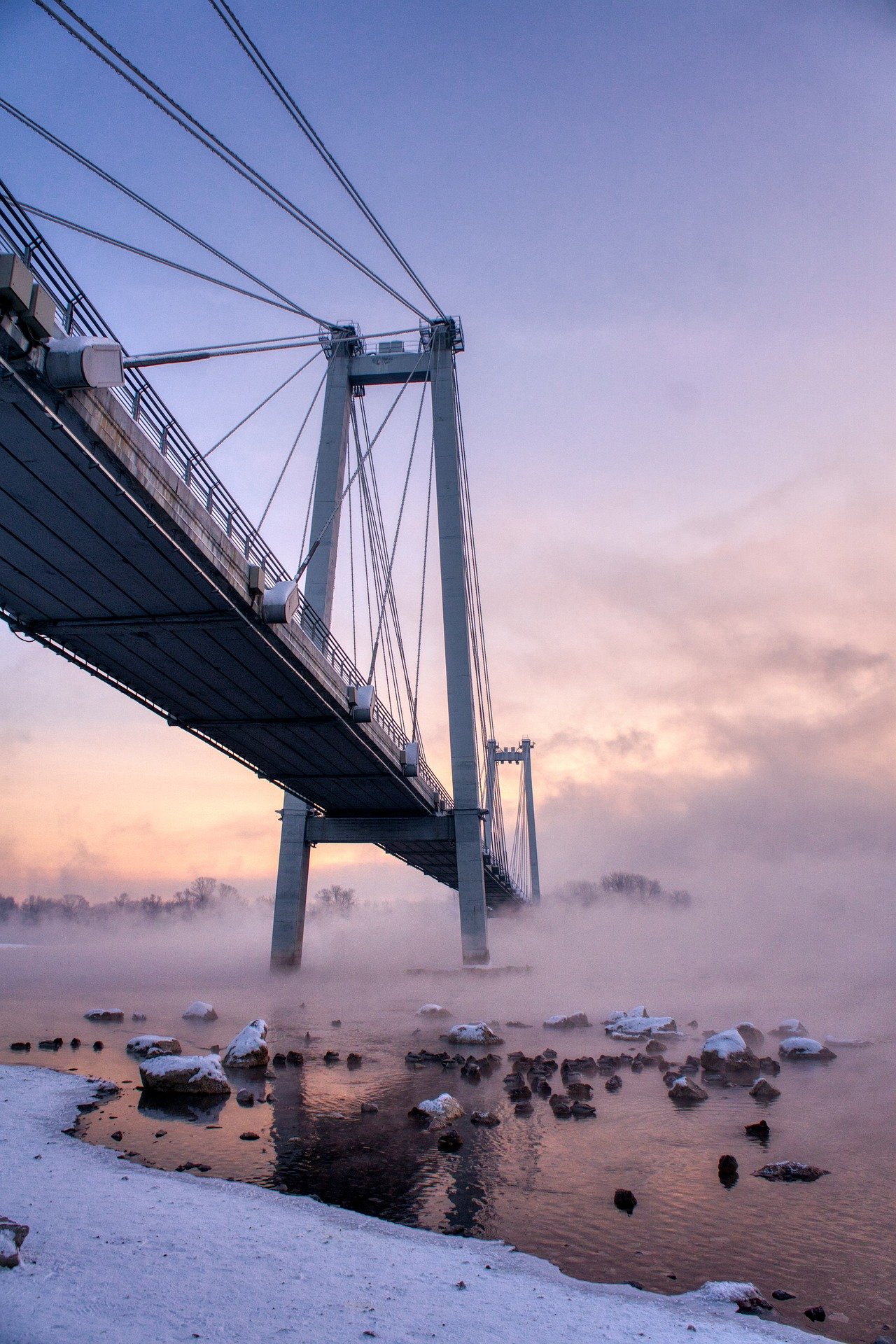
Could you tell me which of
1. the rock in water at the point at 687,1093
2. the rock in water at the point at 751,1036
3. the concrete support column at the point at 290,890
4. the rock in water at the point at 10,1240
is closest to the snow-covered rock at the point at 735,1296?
the rock in water at the point at 10,1240

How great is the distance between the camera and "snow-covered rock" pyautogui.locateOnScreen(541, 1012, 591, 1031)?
19.1 m

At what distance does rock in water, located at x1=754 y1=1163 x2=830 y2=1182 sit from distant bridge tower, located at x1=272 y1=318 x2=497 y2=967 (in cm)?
2646

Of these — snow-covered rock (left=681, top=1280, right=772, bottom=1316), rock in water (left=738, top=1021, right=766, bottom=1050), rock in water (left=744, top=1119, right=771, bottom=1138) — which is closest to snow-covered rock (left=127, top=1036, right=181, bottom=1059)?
rock in water (left=744, top=1119, right=771, bottom=1138)

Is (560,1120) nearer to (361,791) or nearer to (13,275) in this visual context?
(13,275)

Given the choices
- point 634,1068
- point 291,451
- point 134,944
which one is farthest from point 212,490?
point 134,944

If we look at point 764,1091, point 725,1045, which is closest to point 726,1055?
point 725,1045

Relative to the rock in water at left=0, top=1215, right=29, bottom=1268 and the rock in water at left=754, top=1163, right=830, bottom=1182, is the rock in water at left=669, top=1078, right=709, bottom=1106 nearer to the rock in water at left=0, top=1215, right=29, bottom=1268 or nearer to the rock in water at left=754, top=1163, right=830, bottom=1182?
the rock in water at left=754, top=1163, right=830, bottom=1182

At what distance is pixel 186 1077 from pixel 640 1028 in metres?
11.0

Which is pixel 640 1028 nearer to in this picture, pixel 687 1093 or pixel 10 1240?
pixel 687 1093

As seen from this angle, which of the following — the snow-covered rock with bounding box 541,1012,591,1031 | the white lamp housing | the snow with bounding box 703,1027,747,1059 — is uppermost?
the white lamp housing

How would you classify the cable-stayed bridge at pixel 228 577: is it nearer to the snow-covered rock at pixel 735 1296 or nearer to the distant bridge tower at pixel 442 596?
the distant bridge tower at pixel 442 596

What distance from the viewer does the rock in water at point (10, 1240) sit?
489 centimetres

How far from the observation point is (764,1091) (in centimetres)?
1137

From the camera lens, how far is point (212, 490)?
1508 cm
